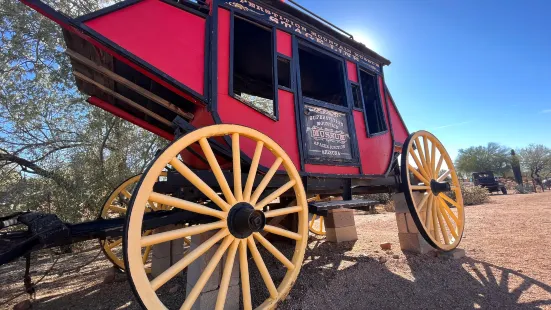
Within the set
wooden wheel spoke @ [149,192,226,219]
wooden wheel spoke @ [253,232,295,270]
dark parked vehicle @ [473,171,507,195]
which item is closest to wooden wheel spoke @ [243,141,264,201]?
wooden wheel spoke @ [149,192,226,219]

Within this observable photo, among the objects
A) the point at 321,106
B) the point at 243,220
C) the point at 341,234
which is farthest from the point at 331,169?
the point at 341,234

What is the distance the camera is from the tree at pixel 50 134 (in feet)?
18.7

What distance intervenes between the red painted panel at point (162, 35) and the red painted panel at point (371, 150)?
226cm

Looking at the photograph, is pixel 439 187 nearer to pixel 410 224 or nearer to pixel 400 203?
pixel 400 203

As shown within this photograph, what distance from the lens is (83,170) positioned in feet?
19.8

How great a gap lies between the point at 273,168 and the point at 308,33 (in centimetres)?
205

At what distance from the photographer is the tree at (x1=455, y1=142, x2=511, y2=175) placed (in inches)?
1613

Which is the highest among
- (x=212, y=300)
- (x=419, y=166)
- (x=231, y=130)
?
(x=231, y=130)

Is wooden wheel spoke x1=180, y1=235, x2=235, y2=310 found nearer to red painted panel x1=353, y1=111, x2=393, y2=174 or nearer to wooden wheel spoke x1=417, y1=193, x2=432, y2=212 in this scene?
red painted panel x1=353, y1=111, x2=393, y2=174

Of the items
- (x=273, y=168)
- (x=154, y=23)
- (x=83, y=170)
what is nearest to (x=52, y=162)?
(x=83, y=170)

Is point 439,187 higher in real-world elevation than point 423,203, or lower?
higher

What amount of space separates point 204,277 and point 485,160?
5214 cm

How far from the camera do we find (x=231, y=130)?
2.11 metres

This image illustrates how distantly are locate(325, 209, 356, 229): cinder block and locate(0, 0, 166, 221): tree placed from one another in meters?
4.78
